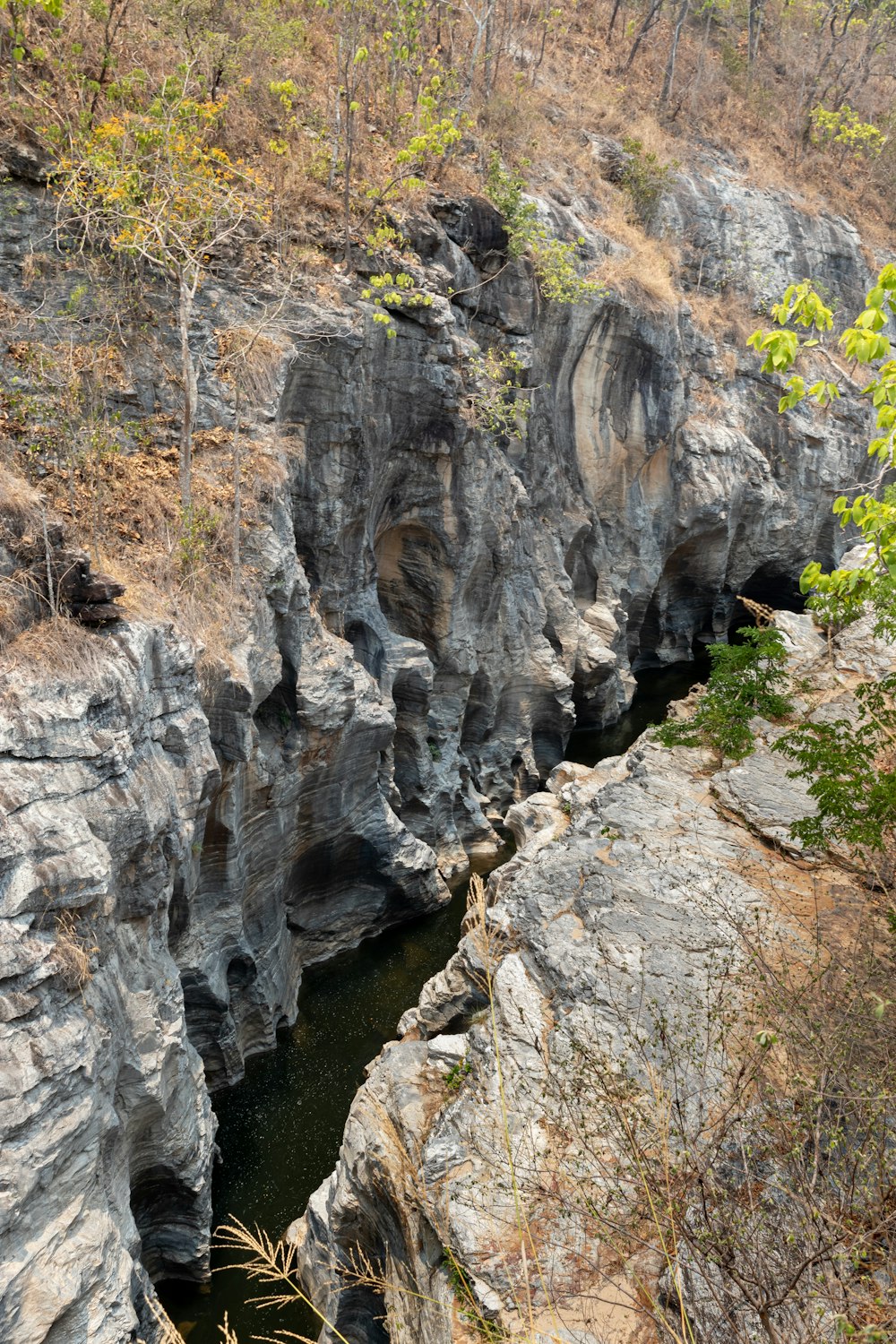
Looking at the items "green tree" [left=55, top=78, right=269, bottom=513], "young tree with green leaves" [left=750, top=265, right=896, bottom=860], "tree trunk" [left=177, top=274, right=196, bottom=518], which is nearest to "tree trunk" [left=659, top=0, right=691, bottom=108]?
"green tree" [left=55, top=78, right=269, bottom=513]

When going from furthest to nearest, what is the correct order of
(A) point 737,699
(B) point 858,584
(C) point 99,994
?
1. (A) point 737,699
2. (C) point 99,994
3. (B) point 858,584

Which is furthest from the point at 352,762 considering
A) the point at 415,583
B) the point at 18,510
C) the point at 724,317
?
the point at 724,317

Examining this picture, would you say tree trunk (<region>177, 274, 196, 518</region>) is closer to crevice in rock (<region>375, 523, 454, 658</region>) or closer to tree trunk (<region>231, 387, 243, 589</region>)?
tree trunk (<region>231, 387, 243, 589</region>)

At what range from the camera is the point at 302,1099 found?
1163 cm

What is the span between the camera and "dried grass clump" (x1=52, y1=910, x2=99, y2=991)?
6871 millimetres

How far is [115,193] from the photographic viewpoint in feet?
34.1

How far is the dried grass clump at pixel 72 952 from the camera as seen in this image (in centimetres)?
687

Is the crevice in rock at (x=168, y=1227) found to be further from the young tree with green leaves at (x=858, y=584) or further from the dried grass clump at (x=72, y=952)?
the young tree with green leaves at (x=858, y=584)

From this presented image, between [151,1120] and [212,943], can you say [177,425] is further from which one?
[151,1120]

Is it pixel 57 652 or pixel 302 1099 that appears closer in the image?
pixel 57 652

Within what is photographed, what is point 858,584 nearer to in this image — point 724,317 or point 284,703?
point 284,703

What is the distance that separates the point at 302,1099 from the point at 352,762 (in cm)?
477

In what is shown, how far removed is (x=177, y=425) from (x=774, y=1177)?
10.9 metres

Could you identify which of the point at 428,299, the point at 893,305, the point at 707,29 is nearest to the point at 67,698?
the point at 893,305
